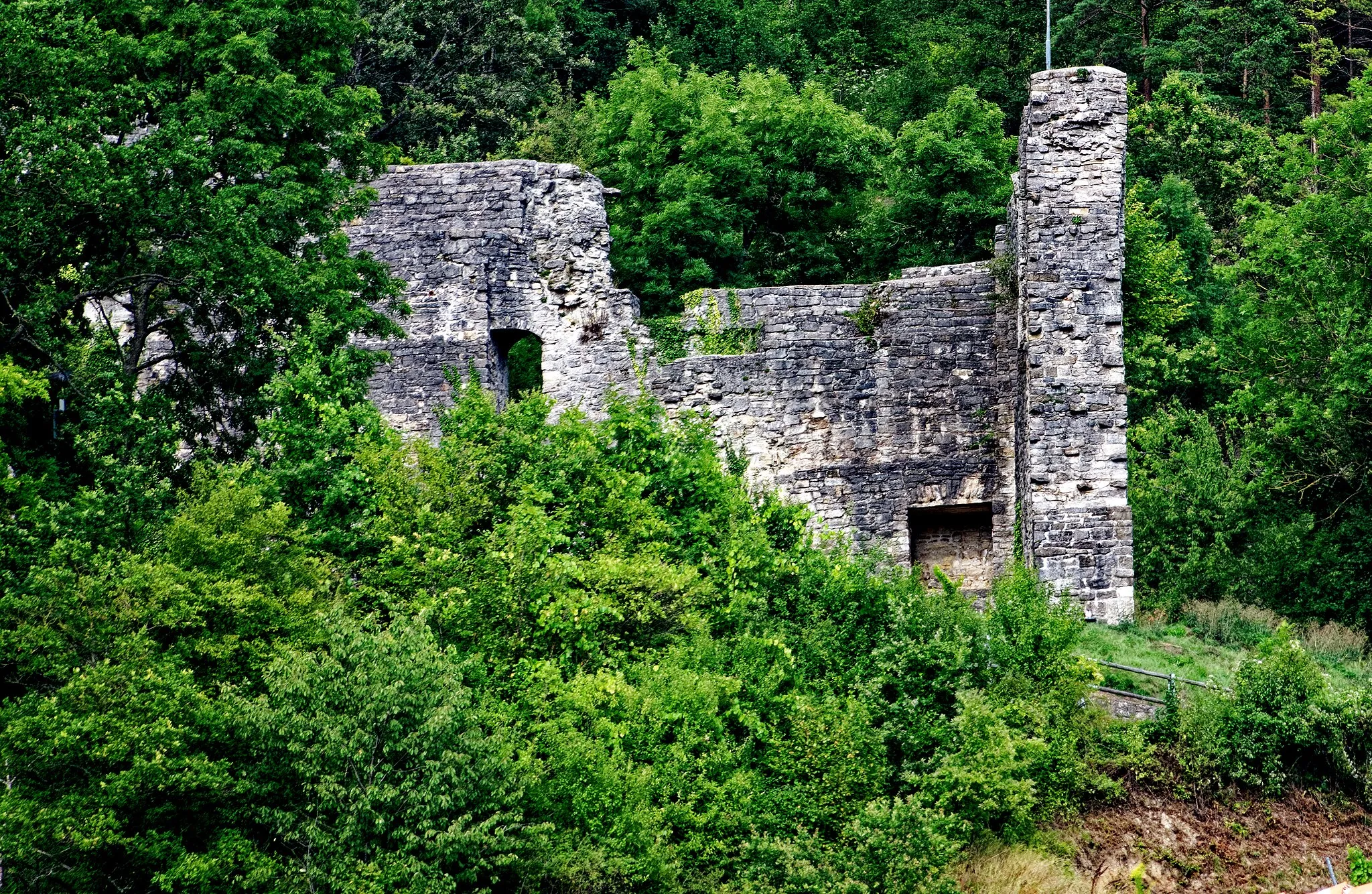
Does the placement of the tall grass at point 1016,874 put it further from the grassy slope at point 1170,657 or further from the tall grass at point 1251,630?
the tall grass at point 1251,630

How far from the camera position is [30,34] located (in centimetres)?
1452

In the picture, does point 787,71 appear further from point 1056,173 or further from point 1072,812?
point 1072,812

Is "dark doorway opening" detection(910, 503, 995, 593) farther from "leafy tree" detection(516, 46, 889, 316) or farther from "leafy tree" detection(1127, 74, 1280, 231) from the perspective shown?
"leafy tree" detection(1127, 74, 1280, 231)

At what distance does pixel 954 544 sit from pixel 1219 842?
5.38 metres

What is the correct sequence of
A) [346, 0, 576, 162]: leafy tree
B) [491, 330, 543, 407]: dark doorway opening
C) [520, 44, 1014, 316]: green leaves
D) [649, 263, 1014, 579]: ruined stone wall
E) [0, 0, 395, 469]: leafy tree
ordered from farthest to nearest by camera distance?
[346, 0, 576, 162]: leafy tree → [520, 44, 1014, 316]: green leaves → [491, 330, 543, 407]: dark doorway opening → [649, 263, 1014, 579]: ruined stone wall → [0, 0, 395, 469]: leafy tree

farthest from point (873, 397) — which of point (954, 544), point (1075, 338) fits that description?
point (1075, 338)

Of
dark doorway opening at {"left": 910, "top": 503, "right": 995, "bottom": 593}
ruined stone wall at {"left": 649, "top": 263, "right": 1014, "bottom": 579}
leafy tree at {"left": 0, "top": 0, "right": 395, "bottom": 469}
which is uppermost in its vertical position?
leafy tree at {"left": 0, "top": 0, "right": 395, "bottom": 469}

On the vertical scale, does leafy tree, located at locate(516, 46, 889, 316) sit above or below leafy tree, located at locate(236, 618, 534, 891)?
above

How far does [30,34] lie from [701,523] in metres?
7.57

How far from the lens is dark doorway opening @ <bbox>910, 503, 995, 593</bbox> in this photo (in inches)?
762

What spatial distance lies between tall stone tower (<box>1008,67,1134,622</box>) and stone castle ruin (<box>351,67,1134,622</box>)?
0.8 inches

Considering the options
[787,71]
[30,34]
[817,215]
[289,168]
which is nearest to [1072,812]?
[289,168]

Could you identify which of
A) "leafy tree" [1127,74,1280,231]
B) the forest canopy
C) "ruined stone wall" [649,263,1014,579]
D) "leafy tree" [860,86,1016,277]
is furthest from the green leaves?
"ruined stone wall" [649,263,1014,579]

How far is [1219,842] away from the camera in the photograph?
14.9 m
